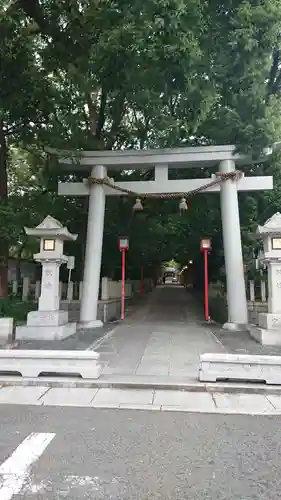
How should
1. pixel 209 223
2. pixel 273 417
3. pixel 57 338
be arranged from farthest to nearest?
1. pixel 209 223
2. pixel 57 338
3. pixel 273 417

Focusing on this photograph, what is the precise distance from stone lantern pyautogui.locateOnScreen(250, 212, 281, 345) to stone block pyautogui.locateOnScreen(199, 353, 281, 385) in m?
3.51

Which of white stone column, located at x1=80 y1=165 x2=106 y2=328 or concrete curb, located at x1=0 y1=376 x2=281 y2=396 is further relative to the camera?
white stone column, located at x1=80 y1=165 x2=106 y2=328

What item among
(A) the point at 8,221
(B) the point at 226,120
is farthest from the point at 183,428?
(B) the point at 226,120

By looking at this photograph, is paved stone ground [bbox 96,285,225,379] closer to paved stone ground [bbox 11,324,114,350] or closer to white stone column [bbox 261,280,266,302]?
paved stone ground [bbox 11,324,114,350]

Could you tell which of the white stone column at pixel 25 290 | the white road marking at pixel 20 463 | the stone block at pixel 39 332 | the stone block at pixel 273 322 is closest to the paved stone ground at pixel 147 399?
the white road marking at pixel 20 463

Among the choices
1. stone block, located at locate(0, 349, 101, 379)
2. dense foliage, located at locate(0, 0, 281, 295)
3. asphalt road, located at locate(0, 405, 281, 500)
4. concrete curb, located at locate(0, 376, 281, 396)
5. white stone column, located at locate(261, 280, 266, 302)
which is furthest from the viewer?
white stone column, located at locate(261, 280, 266, 302)

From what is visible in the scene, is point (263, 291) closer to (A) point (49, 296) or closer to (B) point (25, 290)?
(A) point (49, 296)

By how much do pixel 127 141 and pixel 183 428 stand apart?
1446 cm

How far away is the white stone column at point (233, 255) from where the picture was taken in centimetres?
1305

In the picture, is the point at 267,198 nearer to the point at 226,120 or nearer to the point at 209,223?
the point at 209,223

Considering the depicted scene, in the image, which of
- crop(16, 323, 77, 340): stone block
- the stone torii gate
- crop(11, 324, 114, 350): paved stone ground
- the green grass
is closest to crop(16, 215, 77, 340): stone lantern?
crop(16, 323, 77, 340): stone block

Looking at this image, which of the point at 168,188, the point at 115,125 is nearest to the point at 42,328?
the point at 168,188

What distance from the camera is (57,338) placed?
10.5m

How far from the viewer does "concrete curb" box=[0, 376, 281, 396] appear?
6.32 meters
